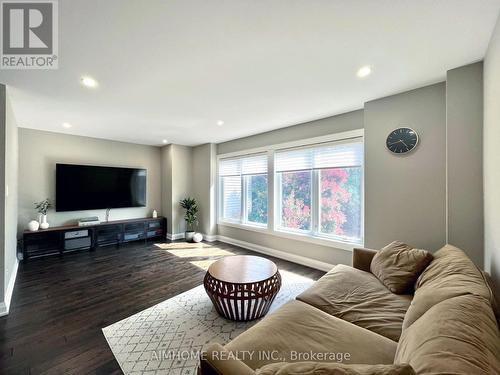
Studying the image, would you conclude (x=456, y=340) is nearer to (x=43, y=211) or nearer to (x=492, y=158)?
(x=492, y=158)

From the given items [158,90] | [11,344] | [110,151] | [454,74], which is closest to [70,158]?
[110,151]

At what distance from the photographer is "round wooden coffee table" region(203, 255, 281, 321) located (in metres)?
2.06

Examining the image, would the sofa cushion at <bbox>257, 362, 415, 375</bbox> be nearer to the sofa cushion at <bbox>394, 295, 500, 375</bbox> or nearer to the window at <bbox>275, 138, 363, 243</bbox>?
the sofa cushion at <bbox>394, 295, 500, 375</bbox>

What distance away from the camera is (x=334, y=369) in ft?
2.27

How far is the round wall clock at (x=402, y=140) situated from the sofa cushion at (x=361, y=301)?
1.58 metres

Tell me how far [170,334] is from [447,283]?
2.18 m

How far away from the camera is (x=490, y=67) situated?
175 centimetres

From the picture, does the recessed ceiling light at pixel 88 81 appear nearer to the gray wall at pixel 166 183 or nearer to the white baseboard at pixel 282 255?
the gray wall at pixel 166 183

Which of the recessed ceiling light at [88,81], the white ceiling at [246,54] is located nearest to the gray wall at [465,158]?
the white ceiling at [246,54]

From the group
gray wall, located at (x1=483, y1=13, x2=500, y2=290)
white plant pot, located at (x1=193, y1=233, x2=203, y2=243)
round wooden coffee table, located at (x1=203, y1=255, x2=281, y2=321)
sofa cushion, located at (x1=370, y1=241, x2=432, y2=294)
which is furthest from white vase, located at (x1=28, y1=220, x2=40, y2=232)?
gray wall, located at (x1=483, y1=13, x2=500, y2=290)

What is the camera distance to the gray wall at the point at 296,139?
3.29 metres

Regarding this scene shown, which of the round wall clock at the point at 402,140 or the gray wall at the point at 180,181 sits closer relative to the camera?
the round wall clock at the point at 402,140

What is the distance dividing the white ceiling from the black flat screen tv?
165 centimetres

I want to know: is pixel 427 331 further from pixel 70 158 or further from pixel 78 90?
pixel 70 158
